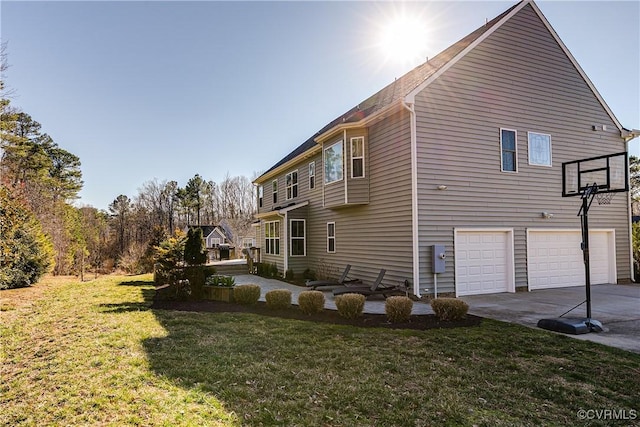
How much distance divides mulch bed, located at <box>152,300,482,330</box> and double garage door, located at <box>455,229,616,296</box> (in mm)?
3083

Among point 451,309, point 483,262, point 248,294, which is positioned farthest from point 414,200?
point 248,294

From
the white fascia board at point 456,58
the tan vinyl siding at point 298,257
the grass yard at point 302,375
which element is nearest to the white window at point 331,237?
the tan vinyl siding at point 298,257

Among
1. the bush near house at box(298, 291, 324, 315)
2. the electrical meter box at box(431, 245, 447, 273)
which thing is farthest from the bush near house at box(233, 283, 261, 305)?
the electrical meter box at box(431, 245, 447, 273)

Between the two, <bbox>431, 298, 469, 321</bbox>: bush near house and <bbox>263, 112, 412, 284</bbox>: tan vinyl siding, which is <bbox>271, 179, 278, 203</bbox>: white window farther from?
<bbox>431, 298, 469, 321</bbox>: bush near house

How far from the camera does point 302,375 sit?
436cm

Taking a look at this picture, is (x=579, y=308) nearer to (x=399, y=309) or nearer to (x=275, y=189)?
(x=399, y=309)

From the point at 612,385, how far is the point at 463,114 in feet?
27.3

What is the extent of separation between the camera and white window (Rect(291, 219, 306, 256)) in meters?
16.3

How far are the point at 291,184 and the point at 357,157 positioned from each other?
7562 mm

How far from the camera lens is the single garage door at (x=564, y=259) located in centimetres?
1141

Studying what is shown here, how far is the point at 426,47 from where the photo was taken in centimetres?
1406

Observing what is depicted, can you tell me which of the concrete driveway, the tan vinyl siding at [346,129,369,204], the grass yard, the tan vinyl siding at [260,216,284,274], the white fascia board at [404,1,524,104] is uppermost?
the white fascia board at [404,1,524,104]

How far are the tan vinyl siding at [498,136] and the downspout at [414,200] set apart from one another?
0.16 metres

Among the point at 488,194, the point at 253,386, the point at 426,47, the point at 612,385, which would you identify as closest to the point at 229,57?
the point at 426,47
